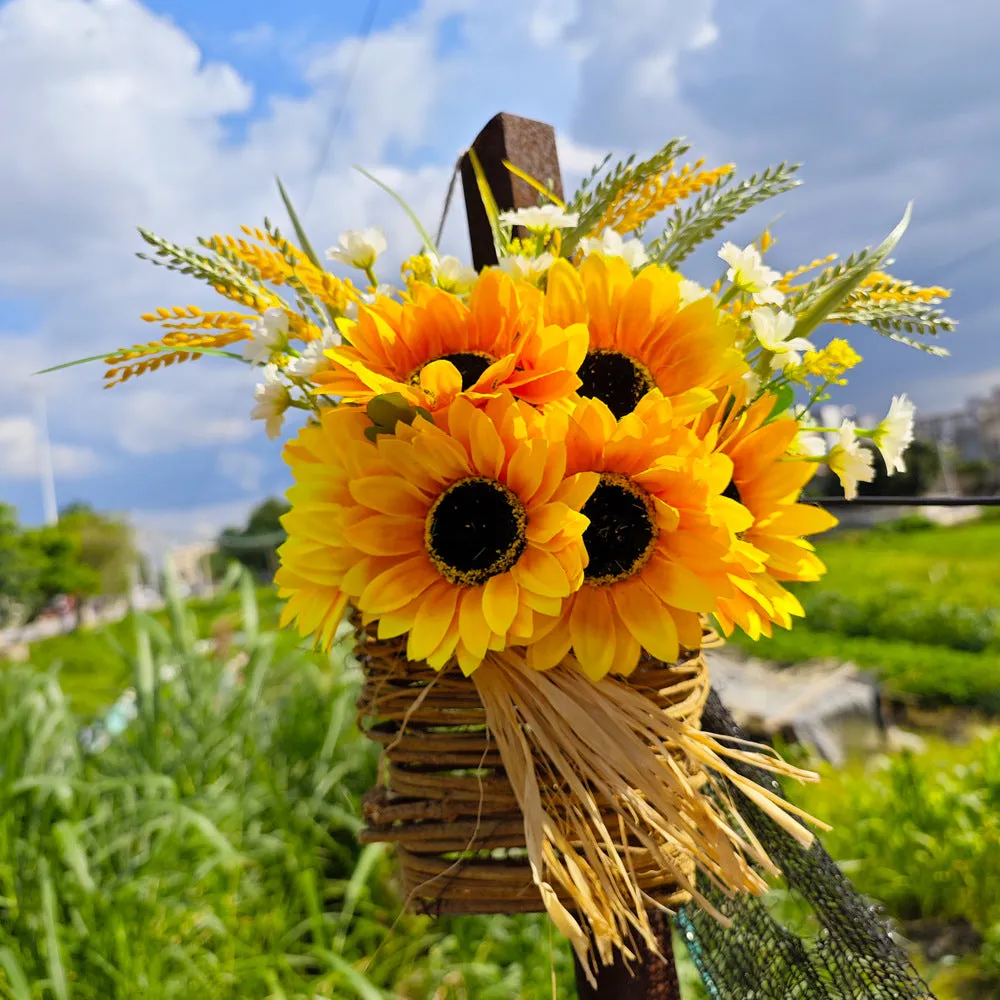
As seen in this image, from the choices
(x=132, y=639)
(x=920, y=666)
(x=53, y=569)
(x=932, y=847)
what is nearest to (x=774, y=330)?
(x=932, y=847)

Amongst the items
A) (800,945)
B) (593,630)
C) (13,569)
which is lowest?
(13,569)

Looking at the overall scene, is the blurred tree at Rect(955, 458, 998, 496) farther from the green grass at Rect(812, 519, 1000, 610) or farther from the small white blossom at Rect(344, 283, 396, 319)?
the small white blossom at Rect(344, 283, 396, 319)

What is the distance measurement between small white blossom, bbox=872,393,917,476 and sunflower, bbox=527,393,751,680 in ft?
0.44

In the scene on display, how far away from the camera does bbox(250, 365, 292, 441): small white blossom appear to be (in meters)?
0.56

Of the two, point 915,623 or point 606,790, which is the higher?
point 606,790

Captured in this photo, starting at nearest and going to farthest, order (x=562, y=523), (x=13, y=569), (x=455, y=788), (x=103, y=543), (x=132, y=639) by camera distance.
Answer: (x=562, y=523)
(x=455, y=788)
(x=132, y=639)
(x=13, y=569)
(x=103, y=543)

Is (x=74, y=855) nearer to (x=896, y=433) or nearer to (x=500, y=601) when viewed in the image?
(x=500, y=601)

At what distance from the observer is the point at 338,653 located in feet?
7.75

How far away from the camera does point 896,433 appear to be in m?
0.54

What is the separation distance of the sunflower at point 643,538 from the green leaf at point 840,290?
0.37 ft

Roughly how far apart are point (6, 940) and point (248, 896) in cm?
46

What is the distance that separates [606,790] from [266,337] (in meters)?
0.36

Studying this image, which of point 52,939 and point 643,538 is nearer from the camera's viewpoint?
point 643,538

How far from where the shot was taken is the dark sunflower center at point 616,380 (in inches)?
20.1
